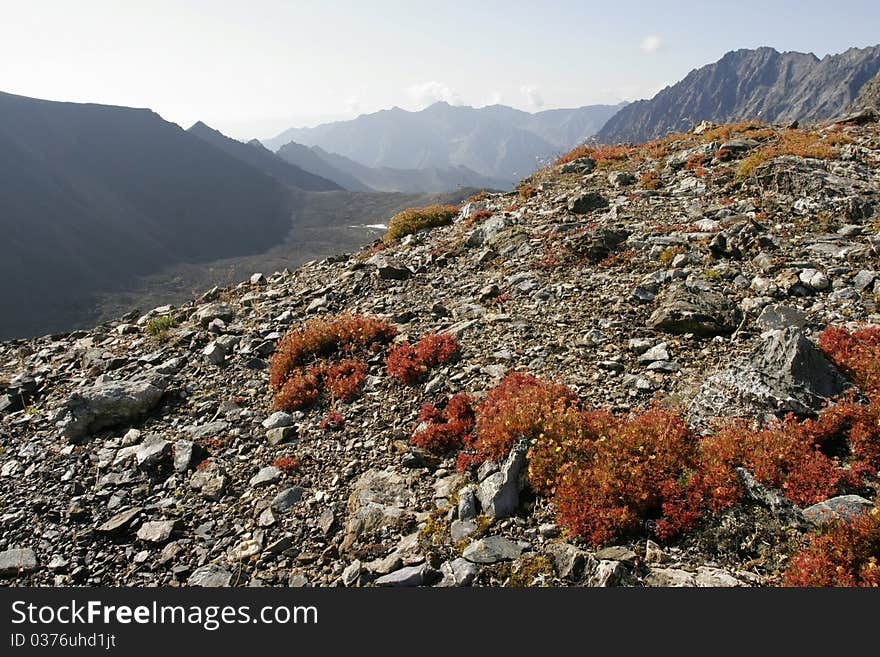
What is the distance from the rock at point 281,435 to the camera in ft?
30.6

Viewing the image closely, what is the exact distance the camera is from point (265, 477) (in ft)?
27.6

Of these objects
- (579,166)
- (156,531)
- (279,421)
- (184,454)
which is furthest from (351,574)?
(579,166)

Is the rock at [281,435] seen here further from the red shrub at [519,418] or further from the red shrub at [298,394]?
the red shrub at [519,418]

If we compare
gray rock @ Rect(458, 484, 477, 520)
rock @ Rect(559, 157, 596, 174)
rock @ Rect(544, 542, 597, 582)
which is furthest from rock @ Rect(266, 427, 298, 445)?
rock @ Rect(559, 157, 596, 174)

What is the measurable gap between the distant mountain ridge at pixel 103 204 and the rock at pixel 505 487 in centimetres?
7178

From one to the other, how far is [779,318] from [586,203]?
1034cm

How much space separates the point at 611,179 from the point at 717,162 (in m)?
4.20

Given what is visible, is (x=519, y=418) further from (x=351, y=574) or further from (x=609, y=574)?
(x=351, y=574)

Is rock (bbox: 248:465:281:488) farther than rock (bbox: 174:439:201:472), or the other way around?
rock (bbox: 174:439:201:472)

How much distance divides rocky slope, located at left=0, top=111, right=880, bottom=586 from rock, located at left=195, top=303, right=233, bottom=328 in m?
0.08

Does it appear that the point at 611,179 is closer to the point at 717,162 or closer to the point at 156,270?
the point at 717,162

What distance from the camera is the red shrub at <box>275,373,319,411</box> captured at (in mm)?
10266

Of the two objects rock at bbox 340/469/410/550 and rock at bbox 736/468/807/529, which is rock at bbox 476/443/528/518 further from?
rock at bbox 736/468/807/529

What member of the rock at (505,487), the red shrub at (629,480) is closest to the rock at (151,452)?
the rock at (505,487)
